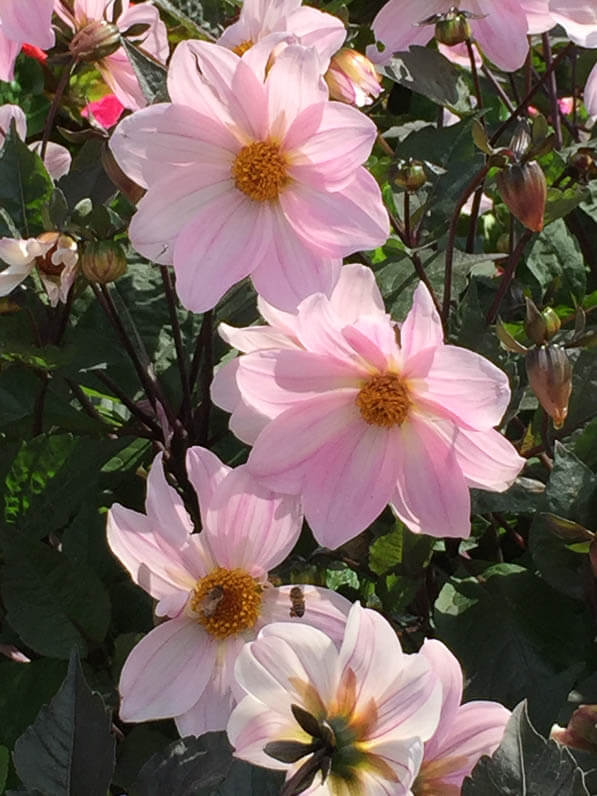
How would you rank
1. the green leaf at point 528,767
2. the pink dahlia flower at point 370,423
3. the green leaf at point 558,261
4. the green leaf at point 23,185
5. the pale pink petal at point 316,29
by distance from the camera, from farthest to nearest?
the green leaf at point 558,261
the green leaf at point 23,185
the pale pink petal at point 316,29
the pink dahlia flower at point 370,423
the green leaf at point 528,767

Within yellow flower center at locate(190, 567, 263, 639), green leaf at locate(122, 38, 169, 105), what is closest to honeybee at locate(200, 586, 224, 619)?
yellow flower center at locate(190, 567, 263, 639)

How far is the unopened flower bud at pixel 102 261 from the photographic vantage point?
75cm

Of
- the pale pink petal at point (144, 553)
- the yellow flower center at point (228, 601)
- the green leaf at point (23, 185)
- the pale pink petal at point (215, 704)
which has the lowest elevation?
the pale pink petal at point (215, 704)

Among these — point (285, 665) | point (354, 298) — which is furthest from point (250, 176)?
point (285, 665)

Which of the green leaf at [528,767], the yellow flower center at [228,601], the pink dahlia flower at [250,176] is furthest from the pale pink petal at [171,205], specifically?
the green leaf at [528,767]

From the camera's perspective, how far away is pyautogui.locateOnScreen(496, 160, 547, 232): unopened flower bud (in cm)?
74

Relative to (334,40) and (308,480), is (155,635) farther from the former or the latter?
(334,40)

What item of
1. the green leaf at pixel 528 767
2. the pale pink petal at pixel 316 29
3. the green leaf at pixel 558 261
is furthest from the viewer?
the green leaf at pixel 558 261

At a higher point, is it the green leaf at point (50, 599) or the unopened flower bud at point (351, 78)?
the unopened flower bud at point (351, 78)

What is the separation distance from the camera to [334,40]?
781 mm

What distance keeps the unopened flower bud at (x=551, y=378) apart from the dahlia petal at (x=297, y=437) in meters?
0.11

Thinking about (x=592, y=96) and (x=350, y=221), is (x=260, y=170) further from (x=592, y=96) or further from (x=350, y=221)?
(x=592, y=96)

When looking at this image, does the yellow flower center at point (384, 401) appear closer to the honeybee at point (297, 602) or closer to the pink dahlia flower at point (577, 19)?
the honeybee at point (297, 602)

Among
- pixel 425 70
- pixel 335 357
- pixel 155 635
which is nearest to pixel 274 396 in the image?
pixel 335 357
